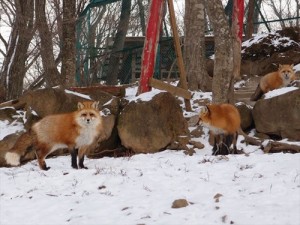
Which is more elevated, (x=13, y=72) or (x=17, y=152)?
(x=13, y=72)

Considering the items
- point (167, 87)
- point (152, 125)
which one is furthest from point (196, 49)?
point (152, 125)

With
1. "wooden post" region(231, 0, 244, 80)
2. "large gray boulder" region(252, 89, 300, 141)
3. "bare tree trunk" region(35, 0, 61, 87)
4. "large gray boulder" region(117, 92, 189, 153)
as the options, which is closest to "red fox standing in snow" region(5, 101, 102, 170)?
"large gray boulder" region(117, 92, 189, 153)

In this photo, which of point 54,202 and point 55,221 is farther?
point 54,202

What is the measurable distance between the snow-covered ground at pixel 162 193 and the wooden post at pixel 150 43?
4.07 m

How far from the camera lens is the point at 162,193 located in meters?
5.31

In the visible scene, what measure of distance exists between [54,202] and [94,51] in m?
14.0

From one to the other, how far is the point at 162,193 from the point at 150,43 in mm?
6494

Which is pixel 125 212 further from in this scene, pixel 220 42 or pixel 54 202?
pixel 220 42

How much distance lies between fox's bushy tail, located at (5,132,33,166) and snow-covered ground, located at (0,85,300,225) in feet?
2.11

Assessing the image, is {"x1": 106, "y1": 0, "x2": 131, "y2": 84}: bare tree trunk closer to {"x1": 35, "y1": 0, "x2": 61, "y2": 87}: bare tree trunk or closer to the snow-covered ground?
{"x1": 35, "y1": 0, "x2": 61, "y2": 87}: bare tree trunk

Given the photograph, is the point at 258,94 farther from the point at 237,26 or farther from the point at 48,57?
the point at 48,57

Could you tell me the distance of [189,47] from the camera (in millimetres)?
13695

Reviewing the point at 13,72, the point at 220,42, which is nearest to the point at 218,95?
the point at 220,42

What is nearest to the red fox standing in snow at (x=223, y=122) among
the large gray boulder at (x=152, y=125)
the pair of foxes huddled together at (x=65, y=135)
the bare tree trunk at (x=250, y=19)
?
the large gray boulder at (x=152, y=125)
